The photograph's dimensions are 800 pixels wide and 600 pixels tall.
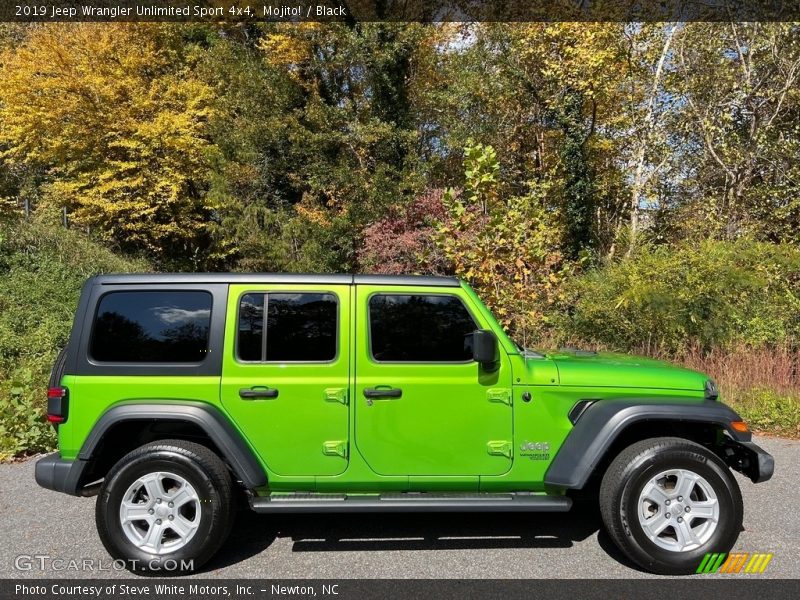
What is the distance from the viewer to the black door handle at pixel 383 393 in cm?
352

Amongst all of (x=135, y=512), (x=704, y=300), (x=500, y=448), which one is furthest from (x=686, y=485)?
(x=704, y=300)

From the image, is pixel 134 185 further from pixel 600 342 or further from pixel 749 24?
pixel 749 24

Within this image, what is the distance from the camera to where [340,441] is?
352cm

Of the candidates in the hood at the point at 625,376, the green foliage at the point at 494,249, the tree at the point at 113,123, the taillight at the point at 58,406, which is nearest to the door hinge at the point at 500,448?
the hood at the point at 625,376

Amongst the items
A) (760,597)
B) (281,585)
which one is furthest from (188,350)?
(760,597)

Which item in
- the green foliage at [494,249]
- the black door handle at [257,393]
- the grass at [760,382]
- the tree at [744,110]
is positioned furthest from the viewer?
the tree at [744,110]

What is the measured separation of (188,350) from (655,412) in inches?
115

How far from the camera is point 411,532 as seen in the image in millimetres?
3980

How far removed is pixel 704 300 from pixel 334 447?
785cm

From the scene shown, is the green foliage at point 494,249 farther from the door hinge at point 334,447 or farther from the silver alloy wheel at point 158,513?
the silver alloy wheel at point 158,513

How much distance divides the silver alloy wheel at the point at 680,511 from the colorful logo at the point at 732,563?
0.10 meters

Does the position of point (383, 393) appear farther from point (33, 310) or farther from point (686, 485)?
point (33, 310)

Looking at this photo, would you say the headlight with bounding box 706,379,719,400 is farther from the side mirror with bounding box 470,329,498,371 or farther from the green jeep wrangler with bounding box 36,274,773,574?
the side mirror with bounding box 470,329,498,371

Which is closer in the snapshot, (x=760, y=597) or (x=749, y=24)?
(x=760, y=597)
